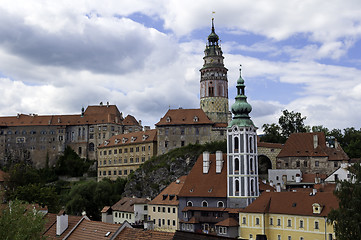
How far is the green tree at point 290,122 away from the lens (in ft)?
287

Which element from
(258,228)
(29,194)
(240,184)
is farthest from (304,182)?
(29,194)

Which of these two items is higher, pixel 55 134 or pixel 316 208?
pixel 55 134

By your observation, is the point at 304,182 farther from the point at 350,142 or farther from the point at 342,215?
the point at 342,215

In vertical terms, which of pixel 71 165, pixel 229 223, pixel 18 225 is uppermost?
pixel 71 165

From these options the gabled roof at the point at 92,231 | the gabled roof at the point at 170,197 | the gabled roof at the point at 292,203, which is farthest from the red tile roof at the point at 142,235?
the gabled roof at the point at 170,197

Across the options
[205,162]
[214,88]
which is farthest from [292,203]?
[214,88]

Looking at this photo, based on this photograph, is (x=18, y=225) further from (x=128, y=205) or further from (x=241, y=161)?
(x=128, y=205)

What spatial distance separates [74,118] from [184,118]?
35.7 meters

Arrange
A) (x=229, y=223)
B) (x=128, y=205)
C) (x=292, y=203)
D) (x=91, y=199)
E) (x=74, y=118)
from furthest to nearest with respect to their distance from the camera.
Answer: (x=74, y=118) → (x=91, y=199) → (x=128, y=205) → (x=229, y=223) → (x=292, y=203)

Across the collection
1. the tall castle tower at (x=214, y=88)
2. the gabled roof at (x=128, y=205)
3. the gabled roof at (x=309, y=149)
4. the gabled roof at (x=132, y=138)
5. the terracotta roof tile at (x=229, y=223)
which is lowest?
the terracotta roof tile at (x=229, y=223)

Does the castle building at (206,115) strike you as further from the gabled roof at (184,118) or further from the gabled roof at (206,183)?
the gabled roof at (206,183)

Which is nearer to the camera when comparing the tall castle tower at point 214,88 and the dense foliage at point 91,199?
the dense foliage at point 91,199

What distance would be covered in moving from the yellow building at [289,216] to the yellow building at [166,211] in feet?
33.2

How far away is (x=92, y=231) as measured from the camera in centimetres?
3062
